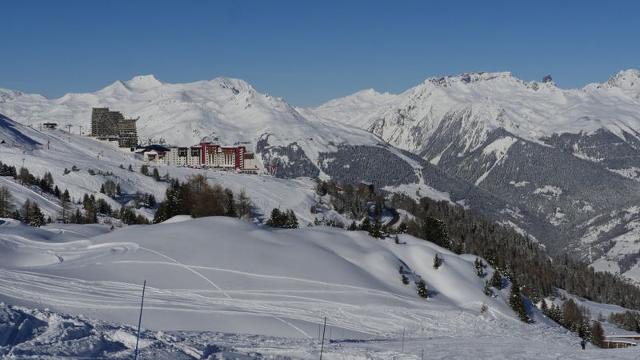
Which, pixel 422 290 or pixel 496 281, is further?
pixel 496 281

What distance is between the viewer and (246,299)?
56750 millimetres

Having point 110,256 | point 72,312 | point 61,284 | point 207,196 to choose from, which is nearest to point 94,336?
point 72,312

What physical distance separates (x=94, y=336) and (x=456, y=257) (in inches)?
2687

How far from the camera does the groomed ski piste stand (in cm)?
3238

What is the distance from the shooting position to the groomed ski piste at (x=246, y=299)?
106 feet

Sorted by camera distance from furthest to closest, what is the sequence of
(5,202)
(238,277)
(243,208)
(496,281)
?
1. (243,208)
2. (5,202)
3. (496,281)
4. (238,277)

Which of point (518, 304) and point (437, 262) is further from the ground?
point (437, 262)

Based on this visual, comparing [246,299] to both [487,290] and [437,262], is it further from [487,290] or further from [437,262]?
[437,262]

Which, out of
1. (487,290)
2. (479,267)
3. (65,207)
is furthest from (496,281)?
(65,207)

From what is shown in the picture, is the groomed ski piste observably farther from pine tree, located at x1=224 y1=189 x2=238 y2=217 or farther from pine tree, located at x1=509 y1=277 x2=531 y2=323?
pine tree, located at x1=224 y1=189 x2=238 y2=217

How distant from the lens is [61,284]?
5081 cm

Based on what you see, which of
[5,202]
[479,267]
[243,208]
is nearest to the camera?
[479,267]

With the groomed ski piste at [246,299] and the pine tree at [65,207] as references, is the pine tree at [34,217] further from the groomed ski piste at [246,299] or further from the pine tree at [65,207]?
the groomed ski piste at [246,299]

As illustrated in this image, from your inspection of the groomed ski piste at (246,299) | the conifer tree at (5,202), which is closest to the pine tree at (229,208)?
the groomed ski piste at (246,299)
